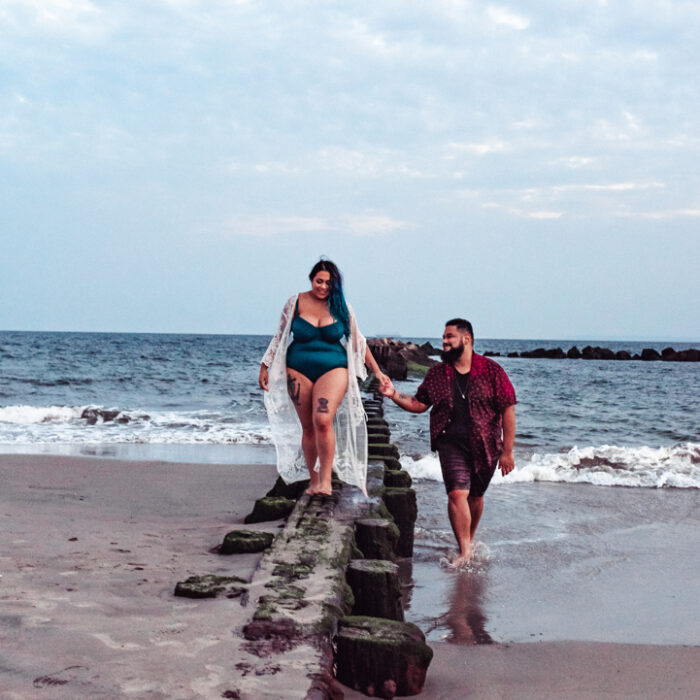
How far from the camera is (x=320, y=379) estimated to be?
559cm

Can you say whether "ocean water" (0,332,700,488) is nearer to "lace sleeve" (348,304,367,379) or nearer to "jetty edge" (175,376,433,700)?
"lace sleeve" (348,304,367,379)

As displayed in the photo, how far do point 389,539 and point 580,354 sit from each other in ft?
230

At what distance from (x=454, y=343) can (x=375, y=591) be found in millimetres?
2160

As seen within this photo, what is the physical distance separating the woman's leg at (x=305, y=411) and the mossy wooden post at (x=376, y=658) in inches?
103

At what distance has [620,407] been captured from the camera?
23.0 m

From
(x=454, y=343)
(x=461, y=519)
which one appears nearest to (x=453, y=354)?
(x=454, y=343)

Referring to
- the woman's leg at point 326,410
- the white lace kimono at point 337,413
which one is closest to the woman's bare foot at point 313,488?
the woman's leg at point 326,410

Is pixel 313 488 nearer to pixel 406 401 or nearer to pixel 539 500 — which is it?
pixel 406 401

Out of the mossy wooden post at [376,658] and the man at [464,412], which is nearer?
the mossy wooden post at [376,658]

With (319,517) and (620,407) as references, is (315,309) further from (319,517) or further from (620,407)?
(620,407)

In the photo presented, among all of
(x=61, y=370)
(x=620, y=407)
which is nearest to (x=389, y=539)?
(x=620, y=407)

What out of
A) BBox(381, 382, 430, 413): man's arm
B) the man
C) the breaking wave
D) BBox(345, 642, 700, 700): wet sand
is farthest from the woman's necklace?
the breaking wave

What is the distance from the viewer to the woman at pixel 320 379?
555 cm

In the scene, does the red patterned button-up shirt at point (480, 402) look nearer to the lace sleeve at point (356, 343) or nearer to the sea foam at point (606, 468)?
the lace sleeve at point (356, 343)
